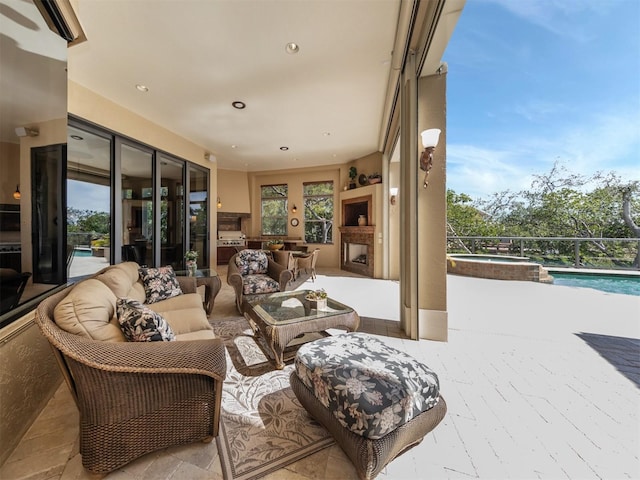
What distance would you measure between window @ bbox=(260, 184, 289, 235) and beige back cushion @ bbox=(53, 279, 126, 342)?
22.7ft

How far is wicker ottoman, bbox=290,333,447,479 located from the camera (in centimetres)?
109

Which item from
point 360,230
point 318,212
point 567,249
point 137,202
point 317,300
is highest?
point 318,212

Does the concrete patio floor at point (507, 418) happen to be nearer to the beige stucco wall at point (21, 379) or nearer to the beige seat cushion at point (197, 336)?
the beige stucco wall at point (21, 379)

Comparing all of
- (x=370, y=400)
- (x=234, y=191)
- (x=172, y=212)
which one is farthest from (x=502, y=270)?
(x=234, y=191)

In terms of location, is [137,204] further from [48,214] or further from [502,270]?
[502,270]

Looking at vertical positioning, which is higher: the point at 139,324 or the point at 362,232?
the point at 362,232

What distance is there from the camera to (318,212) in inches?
312

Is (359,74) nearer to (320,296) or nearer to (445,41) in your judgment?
(445,41)

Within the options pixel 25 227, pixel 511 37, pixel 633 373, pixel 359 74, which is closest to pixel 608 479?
pixel 633 373

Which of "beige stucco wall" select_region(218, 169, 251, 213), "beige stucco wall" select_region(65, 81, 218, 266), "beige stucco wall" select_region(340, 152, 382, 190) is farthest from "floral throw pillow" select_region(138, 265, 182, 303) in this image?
"beige stucco wall" select_region(218, 169, 251, 213)

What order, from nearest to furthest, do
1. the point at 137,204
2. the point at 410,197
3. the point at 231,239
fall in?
the point at 410,197, the point at 137,204, the point at 231,239

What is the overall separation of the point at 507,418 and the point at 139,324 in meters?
2.33

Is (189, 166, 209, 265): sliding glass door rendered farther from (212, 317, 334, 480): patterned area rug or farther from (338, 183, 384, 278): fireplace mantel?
(212, 317, 334, 480): patterned area rug

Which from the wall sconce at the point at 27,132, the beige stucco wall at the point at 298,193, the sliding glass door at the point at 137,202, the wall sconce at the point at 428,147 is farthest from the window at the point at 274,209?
the wall sconce at the point at 27,132
